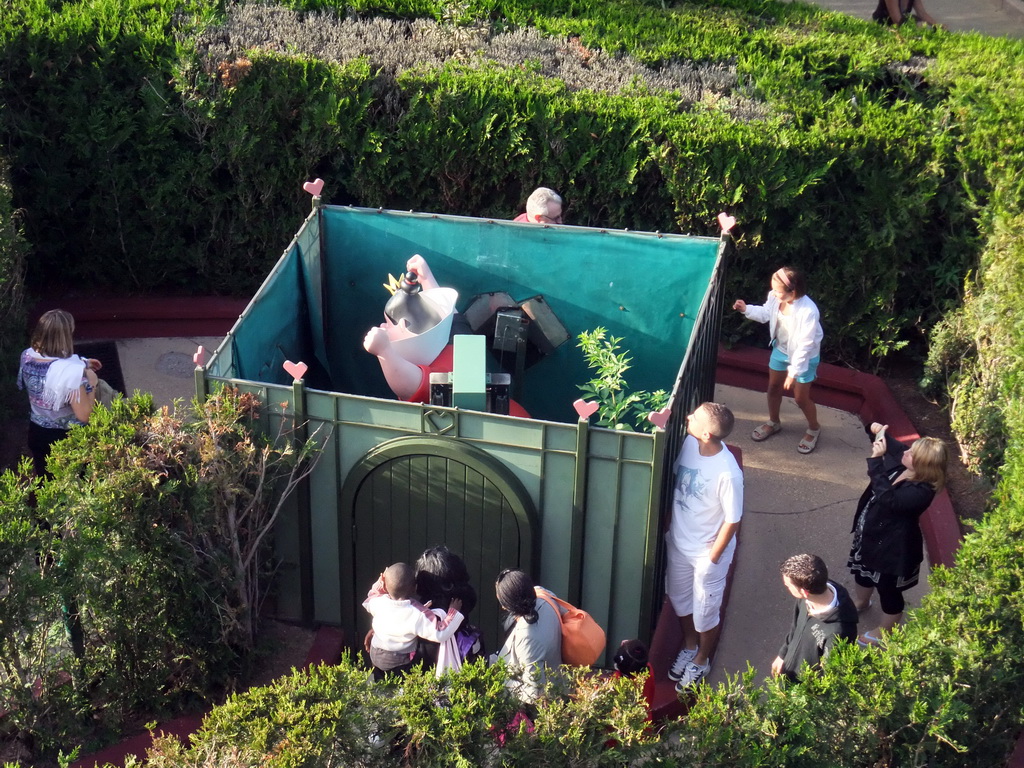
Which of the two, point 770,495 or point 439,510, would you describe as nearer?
point 439,510

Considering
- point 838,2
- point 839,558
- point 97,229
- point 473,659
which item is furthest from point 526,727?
point 838,2

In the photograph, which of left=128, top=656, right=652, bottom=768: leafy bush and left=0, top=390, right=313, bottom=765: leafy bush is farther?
left=0, top=390, right=313, bottom=765: leafy bush

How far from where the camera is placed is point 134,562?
5387 millimetres

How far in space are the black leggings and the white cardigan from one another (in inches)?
62.8


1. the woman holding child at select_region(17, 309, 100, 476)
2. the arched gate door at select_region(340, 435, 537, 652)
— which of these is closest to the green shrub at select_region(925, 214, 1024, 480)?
the arched gate door at select_region(340, 435, 537, 652)

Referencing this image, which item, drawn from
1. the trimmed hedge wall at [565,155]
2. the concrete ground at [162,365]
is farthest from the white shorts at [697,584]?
the concrete ground at [162,365]

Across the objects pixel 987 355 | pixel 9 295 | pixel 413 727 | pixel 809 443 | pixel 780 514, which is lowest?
pixel 780 514

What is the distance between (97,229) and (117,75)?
120cm

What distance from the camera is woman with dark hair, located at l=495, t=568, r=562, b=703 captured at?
5.24 meters

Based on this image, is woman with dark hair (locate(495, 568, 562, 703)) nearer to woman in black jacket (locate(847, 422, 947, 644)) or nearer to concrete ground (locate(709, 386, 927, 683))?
concrete ground (locate(709, 386, 927, 683))

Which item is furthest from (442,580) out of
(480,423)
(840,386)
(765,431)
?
(840,386)

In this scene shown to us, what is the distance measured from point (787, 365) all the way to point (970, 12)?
10.4 m

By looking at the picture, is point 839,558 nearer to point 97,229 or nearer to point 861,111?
point 861,111

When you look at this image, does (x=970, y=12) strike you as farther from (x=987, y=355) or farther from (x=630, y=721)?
(x=630, y=721)
